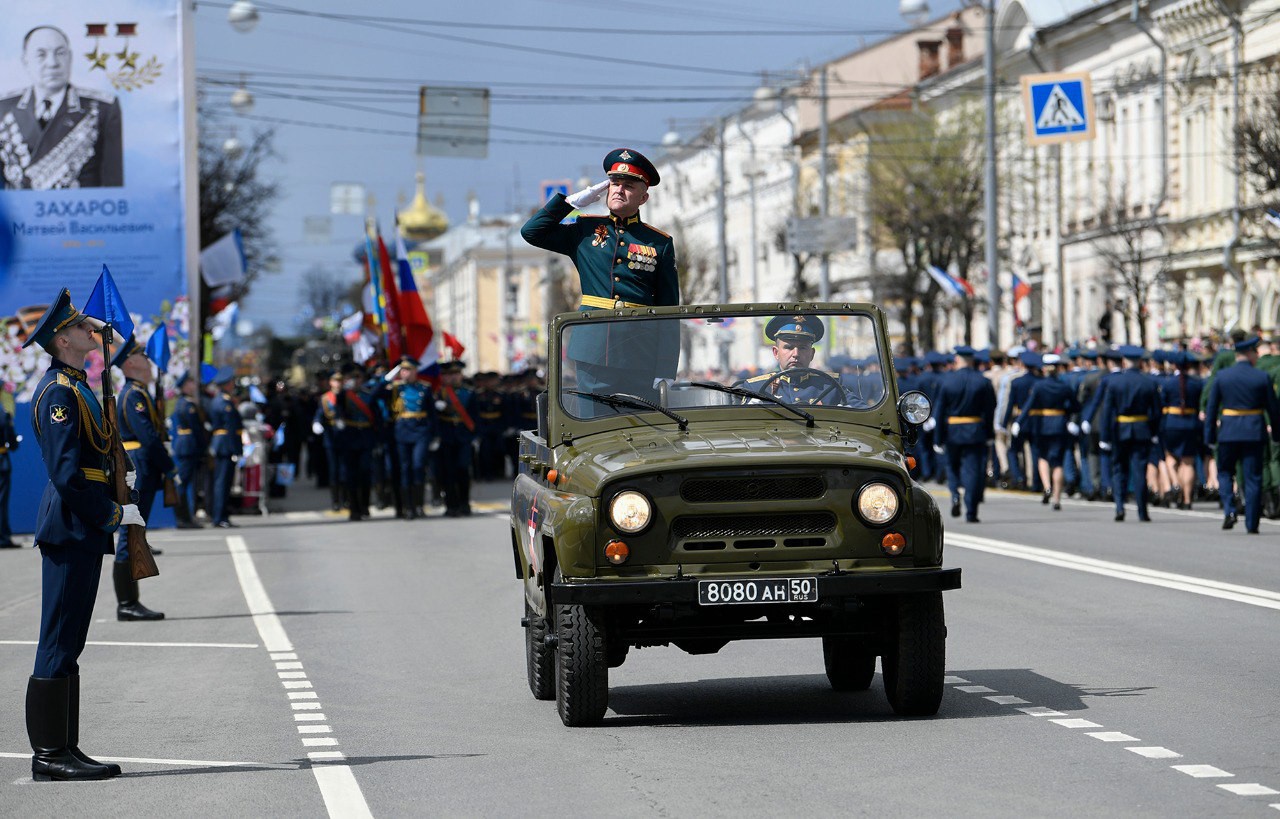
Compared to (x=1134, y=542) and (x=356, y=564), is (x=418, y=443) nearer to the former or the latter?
(x=356, y=564)

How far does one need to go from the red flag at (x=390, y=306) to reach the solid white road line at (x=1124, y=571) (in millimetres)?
12420

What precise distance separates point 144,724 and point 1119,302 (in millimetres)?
37664

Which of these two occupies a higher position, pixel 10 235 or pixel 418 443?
pixel 10 235

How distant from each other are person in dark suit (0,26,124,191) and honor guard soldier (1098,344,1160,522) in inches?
502

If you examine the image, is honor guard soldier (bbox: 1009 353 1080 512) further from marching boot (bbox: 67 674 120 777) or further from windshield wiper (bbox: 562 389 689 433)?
marching boot (bbox: 67 674 120 777)

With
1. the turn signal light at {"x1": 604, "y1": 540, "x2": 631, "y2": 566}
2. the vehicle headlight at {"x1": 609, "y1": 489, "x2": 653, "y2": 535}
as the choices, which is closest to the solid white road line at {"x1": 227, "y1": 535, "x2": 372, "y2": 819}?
the turn signal light at {"x1": 604, "y1": 540, "x2": 631, "y2": 566}

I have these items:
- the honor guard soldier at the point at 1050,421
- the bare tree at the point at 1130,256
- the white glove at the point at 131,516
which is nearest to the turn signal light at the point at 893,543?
the white glove at the point at 131,516

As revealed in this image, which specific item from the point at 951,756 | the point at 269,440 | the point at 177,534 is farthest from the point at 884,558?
the point at 269,440

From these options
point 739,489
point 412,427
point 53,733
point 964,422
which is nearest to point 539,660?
point 739,489

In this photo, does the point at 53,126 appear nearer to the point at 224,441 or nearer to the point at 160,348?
the point at 160,348

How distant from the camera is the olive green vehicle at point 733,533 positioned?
9.17 m

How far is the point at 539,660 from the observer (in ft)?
34.8

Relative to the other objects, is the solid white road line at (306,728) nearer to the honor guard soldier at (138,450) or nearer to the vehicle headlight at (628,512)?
the honor guard soldier at (138,450)

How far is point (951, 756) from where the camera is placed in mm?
8516
